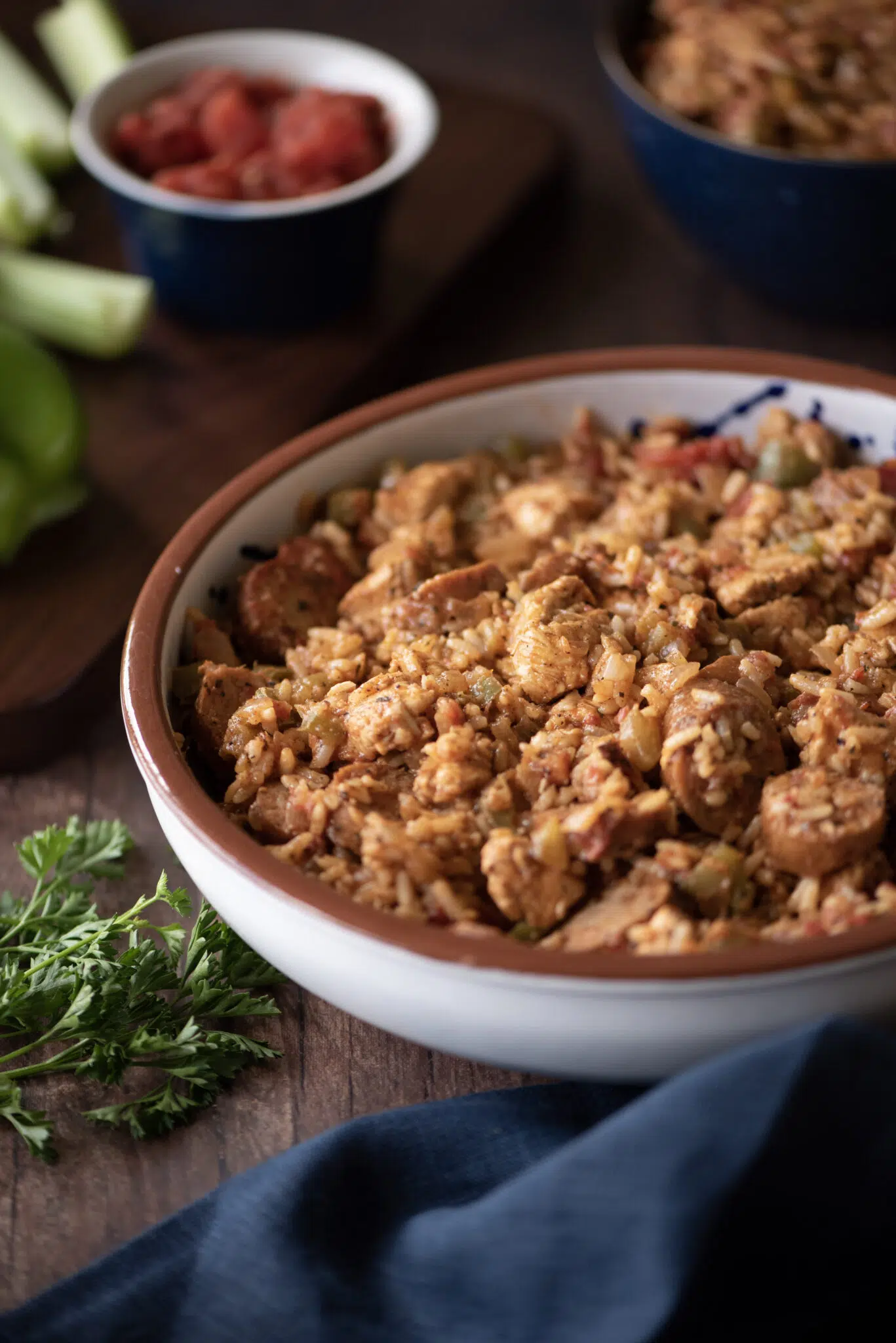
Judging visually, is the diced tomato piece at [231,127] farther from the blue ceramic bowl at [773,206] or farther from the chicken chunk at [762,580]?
the chicken chunk at [762,580]

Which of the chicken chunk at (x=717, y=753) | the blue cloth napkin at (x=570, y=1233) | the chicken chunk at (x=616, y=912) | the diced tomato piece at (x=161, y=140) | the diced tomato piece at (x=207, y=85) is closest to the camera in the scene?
the blue cloth napkin at (x=570, y=1233)

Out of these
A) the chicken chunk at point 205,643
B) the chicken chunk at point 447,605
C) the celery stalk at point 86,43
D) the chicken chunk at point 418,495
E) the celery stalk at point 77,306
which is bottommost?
the celery stalk at point 77,306

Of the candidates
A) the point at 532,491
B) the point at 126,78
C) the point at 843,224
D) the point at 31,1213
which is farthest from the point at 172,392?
the point at 31,1213

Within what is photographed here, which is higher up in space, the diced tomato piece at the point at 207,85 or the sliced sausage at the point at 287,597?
the diced tomato piece at the point at 207,85

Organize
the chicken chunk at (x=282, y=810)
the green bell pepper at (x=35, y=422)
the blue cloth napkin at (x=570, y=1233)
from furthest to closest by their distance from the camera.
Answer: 1. the green bell pepper at (x=35, y=422)
2. the chicken chunk at (x=282, y=810)
3. the blue cloth napkin at (x=570, y=1233)

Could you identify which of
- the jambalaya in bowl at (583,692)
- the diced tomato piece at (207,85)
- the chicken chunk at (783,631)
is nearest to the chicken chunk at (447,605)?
the jambalaya in bowl at (583,692)

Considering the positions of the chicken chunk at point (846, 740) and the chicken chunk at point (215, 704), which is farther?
the chicken chunk at point (215, 704)

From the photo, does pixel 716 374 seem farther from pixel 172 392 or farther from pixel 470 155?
pixel 470 155
